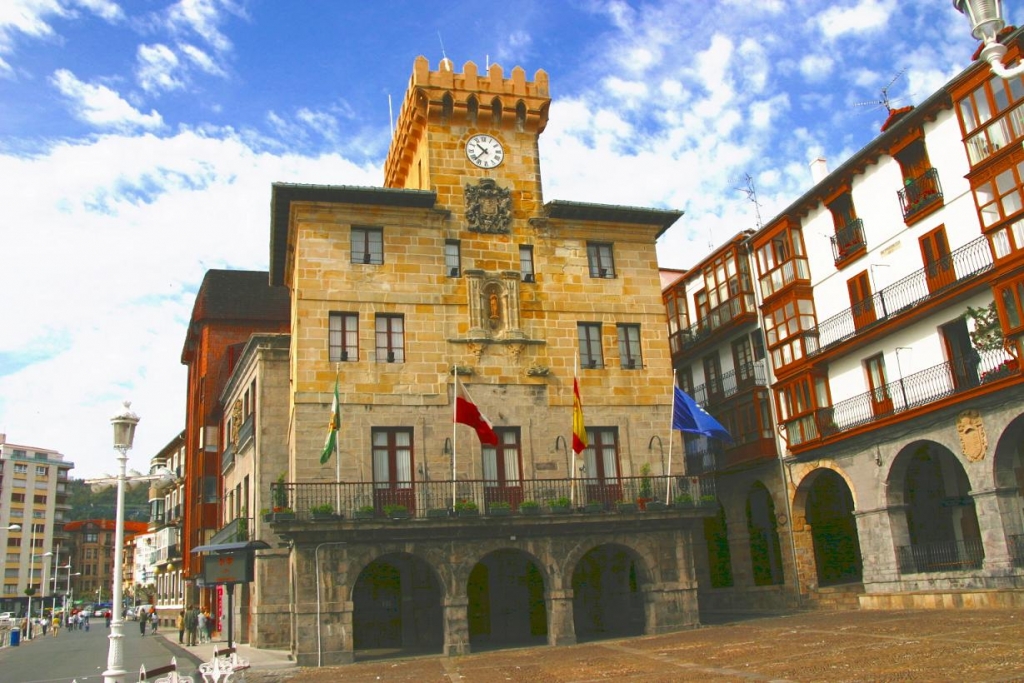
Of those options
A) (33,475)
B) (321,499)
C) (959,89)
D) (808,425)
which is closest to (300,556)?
(321,499)

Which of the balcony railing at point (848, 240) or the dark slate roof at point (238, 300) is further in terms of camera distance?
the dark slate roof at point (238, 300)

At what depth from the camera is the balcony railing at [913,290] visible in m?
26.3

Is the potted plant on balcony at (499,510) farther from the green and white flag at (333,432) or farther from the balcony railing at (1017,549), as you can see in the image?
the balcony railing at (1017,549)

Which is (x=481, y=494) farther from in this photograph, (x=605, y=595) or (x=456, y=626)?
(x=605, y=595)

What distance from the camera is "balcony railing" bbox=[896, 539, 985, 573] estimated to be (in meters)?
28.2

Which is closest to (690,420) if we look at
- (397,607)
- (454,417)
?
(454,417)

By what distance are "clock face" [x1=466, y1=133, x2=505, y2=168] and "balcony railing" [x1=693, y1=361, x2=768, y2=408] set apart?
44.0 feet

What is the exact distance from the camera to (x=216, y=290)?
51188 millimetres

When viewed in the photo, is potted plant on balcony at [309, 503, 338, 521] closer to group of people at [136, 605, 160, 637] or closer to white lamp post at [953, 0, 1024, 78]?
white lamp post at [953, 0, 1024, 78]

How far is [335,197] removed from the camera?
30078mm

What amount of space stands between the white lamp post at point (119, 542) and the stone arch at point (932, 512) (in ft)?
75.4

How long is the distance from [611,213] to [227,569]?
1811 cm

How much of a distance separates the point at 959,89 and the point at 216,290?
3937cm

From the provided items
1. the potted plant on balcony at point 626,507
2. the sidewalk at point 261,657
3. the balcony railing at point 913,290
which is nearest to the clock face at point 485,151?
the potted plant on balcony at point 626,507
